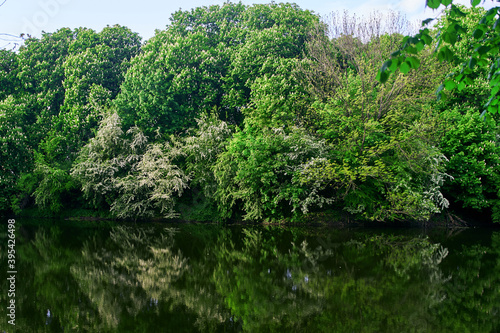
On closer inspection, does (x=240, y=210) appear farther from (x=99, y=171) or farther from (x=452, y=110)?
(x=452, y=110)

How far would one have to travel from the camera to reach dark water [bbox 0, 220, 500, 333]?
5699 mm

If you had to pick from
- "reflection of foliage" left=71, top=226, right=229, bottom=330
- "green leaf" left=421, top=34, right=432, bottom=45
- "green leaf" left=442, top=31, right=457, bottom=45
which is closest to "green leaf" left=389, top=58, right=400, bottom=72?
"green leaf" left=421, top=34, right=432, bottom=45

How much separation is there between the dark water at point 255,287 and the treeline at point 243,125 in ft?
21.6

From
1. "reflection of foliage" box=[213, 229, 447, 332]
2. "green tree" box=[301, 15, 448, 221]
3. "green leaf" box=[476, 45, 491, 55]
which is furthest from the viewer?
"green tree" box=[301, 15, 448, 221]

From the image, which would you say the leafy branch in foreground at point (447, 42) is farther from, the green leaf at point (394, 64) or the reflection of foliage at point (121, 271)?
the reflection of foliage at point (121, 271)

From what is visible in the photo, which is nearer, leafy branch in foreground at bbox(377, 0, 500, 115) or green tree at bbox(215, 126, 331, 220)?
leafy branch in foreground at bbox(377, 0, 500, 115)

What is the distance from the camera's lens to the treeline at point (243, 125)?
61.8 feet

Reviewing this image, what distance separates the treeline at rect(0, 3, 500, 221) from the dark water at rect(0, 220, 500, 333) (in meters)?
6.57

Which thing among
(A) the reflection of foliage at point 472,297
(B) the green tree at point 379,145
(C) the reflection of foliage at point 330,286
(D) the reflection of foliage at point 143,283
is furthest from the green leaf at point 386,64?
(B) the green tree at point 379,145

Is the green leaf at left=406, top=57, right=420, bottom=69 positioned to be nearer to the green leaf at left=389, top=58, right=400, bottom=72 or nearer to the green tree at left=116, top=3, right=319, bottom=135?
the green leaf at left=389, top=58, right=400, bottom=72

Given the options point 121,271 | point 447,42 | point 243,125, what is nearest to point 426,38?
point 447,42

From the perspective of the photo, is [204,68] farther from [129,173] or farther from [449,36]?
[449,36]

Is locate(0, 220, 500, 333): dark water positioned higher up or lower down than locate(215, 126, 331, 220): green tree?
lower down

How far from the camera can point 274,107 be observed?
21.5 metres
